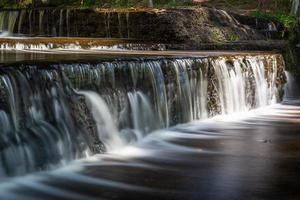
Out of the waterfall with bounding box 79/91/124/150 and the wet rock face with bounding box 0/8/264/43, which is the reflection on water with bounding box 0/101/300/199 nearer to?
the waterfall with bounding box 79/91/124/150

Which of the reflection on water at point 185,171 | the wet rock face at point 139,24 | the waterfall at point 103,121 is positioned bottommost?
the reflection on water at point 185,171

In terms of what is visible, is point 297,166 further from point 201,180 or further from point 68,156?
point 68,156

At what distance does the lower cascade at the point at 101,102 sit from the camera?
21.5 ft

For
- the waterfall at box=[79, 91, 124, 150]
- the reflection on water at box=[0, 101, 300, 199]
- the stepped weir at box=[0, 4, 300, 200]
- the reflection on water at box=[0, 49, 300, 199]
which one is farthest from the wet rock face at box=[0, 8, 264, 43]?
the waterfall at box=[79, 91, 124, 150]

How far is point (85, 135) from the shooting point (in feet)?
24.6

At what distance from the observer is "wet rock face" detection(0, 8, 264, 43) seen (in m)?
16.4

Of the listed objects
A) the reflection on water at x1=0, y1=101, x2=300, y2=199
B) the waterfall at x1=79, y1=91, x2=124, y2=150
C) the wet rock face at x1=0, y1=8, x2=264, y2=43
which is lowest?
the reflection on water at x1=0, y1=101, x2=300, y2=199

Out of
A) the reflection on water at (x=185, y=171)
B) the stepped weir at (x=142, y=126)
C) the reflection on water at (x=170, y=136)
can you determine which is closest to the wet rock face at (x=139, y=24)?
the stepped weir at (x=142, y=126)

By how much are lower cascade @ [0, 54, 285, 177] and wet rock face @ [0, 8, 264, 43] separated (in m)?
4.48

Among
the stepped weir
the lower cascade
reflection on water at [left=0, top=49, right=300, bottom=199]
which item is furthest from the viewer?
the lower cascade

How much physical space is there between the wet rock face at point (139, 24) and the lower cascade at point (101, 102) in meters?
4.48

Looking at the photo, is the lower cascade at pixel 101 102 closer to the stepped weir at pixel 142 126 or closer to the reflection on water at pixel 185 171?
the stepped weir at pixel 142 126

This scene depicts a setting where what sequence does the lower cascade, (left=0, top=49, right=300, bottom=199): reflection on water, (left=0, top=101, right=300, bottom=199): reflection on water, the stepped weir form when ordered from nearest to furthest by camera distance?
(left=0, top=101, right=300, bottom=199): reflection on water, (left=0, top=49, right=300, bottom=199): reflection on water, the stepped weir, the lower cascade

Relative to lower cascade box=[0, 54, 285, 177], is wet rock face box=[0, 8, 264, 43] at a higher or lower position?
higher
